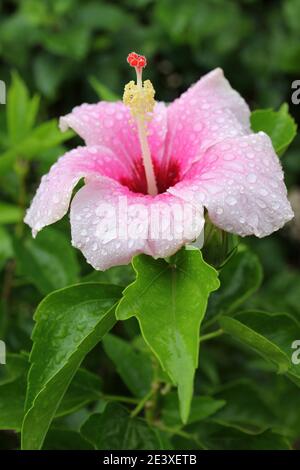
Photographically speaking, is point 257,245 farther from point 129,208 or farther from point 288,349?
point 129,208

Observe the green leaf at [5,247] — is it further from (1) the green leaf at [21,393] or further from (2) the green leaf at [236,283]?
(2) the green leaf at [236,283]

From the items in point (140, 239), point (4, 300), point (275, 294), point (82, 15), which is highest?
point (140, 239)

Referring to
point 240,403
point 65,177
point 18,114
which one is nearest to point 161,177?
point 65,177

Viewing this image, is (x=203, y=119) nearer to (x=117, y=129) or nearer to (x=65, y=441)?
(x=117, y=129)

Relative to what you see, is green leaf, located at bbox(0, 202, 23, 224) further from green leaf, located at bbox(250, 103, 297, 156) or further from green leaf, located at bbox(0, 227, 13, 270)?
green leaf, located at bbox(250, 103, 297, 156)

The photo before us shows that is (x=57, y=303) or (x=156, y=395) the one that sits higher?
(x=57, y=303)

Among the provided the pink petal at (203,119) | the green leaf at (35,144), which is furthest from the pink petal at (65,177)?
the green leaf at (35,144)

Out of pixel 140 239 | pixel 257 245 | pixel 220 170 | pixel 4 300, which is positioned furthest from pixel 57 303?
pixel 257 245

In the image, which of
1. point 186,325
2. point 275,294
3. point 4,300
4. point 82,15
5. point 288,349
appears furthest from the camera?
point 82,15
